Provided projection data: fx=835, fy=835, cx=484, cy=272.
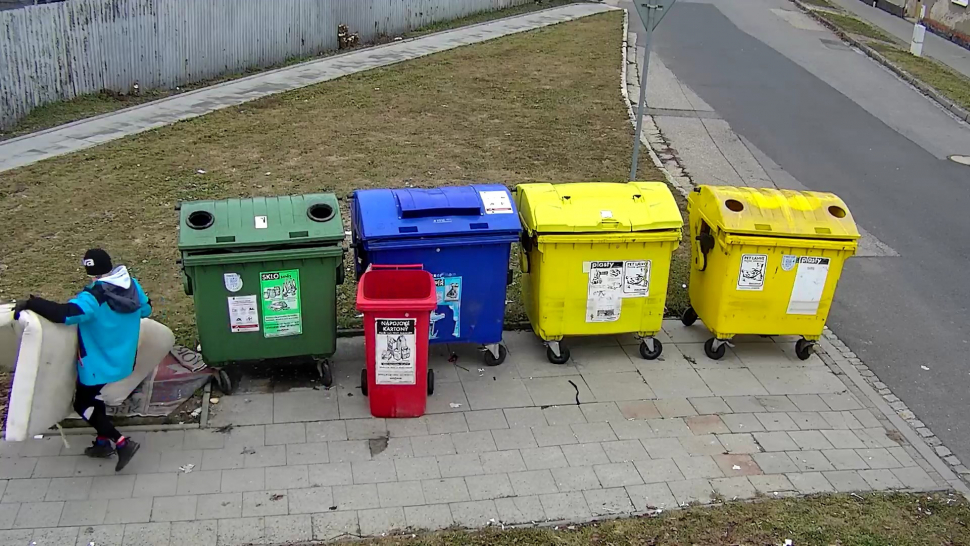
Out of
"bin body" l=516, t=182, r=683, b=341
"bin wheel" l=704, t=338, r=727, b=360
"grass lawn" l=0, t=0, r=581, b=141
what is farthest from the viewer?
"grass lawn" l=0, t=0, r=581, b=141

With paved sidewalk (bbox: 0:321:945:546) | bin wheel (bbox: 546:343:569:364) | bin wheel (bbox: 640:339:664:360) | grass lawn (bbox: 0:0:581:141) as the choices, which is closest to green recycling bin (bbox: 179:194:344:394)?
paved sidewalk (bbox: 0:321:945:546)

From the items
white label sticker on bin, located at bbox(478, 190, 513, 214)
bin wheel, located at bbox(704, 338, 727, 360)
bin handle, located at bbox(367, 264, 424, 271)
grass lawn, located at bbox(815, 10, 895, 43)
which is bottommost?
bin wheel, located at bbox(704, 338, 727, 360)

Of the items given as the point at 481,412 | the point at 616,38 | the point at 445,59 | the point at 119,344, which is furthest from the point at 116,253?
the point at 616,38

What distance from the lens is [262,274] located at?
5.42 meters

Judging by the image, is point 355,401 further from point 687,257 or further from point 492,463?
point 687,257

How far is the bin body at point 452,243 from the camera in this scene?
5.58 m

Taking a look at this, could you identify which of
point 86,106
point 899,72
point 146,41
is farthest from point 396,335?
point 899,72

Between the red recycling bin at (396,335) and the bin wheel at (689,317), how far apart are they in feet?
8.10

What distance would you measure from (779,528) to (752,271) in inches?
82.8

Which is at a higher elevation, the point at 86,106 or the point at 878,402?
the point at 86,106

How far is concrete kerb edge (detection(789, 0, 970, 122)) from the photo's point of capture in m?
15.2

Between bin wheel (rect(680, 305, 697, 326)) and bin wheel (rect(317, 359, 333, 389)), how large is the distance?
2.99m

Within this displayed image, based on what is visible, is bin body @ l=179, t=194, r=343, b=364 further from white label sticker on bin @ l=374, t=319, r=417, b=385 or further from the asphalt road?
the asphalt road

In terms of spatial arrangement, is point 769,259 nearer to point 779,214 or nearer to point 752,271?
point 752,271
